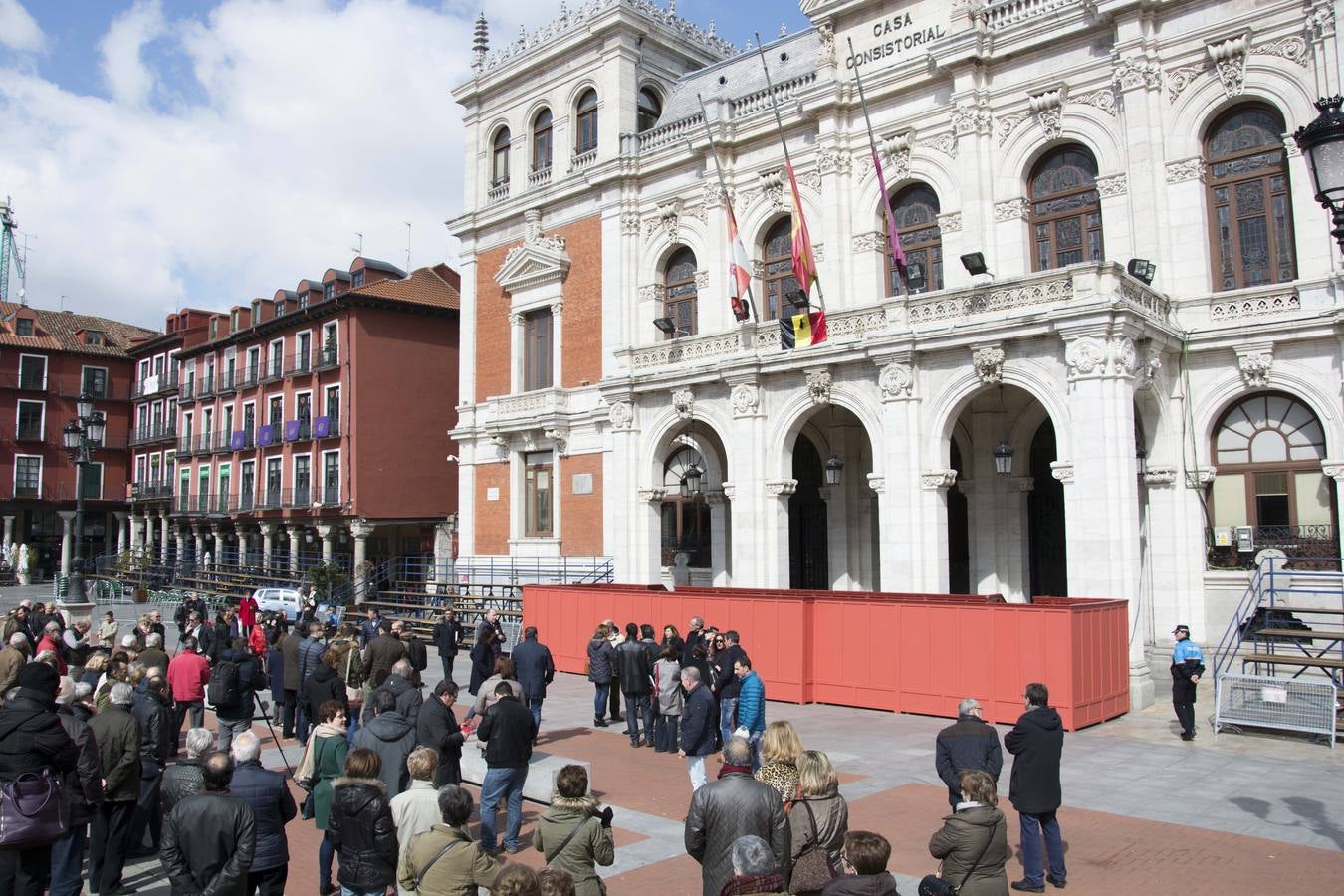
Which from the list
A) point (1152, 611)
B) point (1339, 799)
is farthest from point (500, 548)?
point (1339, 799)

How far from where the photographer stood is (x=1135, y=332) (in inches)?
739

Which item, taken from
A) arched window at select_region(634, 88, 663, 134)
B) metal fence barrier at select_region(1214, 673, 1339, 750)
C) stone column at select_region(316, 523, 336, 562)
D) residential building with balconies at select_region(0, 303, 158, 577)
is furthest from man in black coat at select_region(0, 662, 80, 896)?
residential building with balconies at select_region(0, 303, 158, 577)

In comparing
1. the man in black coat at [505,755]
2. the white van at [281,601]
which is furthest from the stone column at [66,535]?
the man in black coat at [505,755]

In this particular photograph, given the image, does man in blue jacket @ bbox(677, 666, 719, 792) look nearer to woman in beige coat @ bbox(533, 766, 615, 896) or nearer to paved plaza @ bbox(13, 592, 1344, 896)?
paved plaza @ bbox(13, 592, 1344, 896)

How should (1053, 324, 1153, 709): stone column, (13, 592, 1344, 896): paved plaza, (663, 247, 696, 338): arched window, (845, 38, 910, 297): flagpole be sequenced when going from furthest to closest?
(663, 247, 696, 338): arched window
(845, 38, 910, 297): flagpole
(1053, 324, 1153, 709): stone column
(13, 592, 1344, 896): paved plaza

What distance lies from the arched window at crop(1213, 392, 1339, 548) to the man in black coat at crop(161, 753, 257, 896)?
19.7 metres

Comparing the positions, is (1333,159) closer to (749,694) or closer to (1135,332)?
(749,694)

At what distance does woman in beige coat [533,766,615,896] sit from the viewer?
20.3 ft

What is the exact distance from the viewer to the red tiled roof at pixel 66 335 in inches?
2302

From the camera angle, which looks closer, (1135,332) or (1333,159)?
(1333,159)

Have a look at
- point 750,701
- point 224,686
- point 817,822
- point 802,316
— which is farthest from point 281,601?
point 817,822

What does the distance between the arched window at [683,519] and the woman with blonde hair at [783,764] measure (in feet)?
70.8

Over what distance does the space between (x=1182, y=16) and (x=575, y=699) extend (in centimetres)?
1833

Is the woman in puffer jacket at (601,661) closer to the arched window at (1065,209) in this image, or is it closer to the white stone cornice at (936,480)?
the white stone cornice at (936,480)
